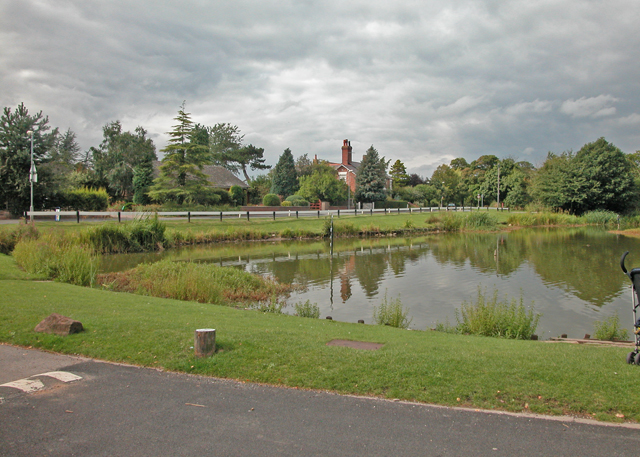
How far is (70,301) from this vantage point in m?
10.9

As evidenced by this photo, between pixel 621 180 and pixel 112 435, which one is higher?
pixel 621 180

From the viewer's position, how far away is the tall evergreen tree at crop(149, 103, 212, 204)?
49.1 m

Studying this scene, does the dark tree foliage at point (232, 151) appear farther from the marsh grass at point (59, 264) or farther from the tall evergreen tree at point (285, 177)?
the marsh grass at point (59, 264)

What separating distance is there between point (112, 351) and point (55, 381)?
1248mm

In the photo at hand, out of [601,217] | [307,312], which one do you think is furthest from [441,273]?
[601,217]

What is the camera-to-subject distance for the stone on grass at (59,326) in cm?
789

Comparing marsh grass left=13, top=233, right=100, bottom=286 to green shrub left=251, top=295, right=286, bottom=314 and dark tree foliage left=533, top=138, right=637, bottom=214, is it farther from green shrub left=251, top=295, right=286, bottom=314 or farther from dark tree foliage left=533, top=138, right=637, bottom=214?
dark tree foliage left=533, top=138, right=637, bottom=214

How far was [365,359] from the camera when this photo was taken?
6.84 metres

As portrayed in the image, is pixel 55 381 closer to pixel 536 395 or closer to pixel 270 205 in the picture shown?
pixel 536 395

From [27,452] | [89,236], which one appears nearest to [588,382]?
[27,452]

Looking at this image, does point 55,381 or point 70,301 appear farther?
point 70,301

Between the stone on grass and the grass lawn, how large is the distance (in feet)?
0.56

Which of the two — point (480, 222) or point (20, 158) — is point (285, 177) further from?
point (20, 158)

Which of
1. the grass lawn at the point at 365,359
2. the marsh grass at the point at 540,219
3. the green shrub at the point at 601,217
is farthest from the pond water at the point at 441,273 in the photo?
the green shrub at the point at 601,217
